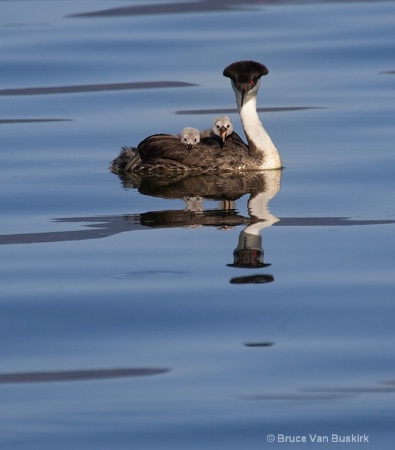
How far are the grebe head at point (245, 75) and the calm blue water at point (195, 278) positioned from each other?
76 centimetres

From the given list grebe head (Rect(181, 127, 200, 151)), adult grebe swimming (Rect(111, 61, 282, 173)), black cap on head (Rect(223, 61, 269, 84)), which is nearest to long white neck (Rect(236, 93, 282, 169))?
adult grebe swimming (Rect(111, 61, 282, 173))

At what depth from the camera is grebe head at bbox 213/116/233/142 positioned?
13188mm

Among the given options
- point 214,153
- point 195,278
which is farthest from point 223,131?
point 195,278

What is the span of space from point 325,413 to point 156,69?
12603 millimetres

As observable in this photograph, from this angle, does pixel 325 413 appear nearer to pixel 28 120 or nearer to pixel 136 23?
pixel 28 120

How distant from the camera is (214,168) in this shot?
521 inches

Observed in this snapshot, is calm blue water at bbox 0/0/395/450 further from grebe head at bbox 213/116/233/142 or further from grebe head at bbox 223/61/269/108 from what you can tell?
grebe head at bbox 223/61/269/108

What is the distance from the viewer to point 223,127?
13258 mm

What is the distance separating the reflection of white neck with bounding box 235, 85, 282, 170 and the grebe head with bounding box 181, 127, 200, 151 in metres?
0.55

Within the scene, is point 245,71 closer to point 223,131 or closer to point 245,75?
point 245,75

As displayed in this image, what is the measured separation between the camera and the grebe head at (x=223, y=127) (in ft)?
43.3

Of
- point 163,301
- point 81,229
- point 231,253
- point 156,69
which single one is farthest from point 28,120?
point 163,301

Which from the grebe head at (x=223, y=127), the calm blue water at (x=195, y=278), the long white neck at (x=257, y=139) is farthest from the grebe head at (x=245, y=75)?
the calm blue water at (x=195, y=278)

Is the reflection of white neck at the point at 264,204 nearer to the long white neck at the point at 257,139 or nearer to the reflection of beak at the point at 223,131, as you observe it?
the long white neck at the point at 257,139
